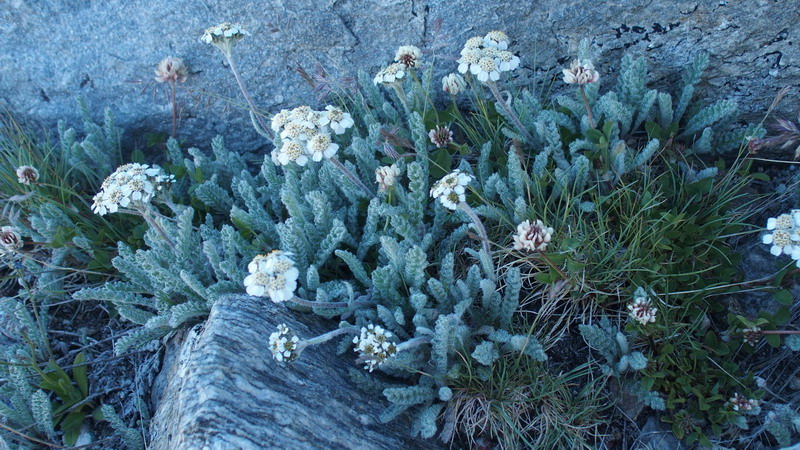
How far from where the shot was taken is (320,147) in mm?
2629

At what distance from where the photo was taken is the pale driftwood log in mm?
2119

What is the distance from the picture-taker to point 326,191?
10.5 feet

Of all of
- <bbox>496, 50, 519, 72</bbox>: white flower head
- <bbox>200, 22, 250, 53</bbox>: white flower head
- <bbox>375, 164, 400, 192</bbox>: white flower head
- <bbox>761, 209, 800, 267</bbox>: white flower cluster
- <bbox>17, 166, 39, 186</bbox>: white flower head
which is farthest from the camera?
<bbox>17, 166, 39, 186</bbox>: white flower head

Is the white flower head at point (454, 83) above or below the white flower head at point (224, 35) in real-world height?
below

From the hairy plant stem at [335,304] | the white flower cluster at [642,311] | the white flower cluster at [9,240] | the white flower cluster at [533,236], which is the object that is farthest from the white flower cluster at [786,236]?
the white flower cluster at [9,240]

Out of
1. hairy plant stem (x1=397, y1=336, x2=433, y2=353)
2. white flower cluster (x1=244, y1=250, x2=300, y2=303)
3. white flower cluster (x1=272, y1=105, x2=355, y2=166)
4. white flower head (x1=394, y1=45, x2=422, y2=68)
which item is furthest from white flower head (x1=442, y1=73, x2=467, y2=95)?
white flower cluster (x1=244, y1=250, x2=300, y2=303)

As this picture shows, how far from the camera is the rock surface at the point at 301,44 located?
316 cm

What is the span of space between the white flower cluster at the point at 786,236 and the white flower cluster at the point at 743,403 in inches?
22.8

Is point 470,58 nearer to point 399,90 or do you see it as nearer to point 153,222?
point 399,90

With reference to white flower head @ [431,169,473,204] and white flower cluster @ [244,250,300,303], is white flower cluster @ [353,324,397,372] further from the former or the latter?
white flower head @ [431,169,473,204]

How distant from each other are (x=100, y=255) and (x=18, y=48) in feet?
5.22

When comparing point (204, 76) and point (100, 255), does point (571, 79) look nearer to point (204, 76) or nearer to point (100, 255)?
point (204, 76)

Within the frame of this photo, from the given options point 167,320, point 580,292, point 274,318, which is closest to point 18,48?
point 167,320

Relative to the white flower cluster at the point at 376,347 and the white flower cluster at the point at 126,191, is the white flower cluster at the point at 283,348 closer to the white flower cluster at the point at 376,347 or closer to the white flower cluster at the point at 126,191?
the white flower cluster at the point at 376,347
